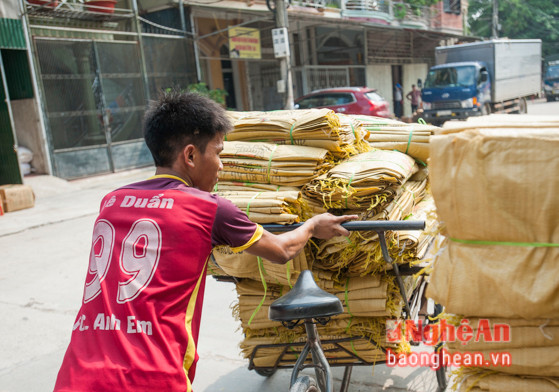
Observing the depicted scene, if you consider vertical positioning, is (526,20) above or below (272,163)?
above

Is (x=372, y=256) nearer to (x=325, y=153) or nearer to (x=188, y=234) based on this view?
(x=325, y=153)

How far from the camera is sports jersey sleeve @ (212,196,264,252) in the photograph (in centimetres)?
186

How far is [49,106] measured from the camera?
12.2 metres

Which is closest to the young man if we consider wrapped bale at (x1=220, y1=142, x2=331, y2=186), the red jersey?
the red jersey

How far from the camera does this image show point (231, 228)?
188 cm

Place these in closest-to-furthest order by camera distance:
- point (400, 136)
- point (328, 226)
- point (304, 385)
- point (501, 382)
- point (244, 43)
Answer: point (501, 382) < point (304, 385) < point (328, 226) < point (400, 136) < point (244, 43)

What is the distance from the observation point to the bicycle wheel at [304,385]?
2.10 m

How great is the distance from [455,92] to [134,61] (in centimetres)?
1036

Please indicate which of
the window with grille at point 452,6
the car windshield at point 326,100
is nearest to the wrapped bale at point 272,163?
the car windshield at point 326,100

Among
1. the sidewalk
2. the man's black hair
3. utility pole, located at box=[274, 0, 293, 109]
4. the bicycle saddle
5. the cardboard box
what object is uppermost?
utility pole, located at box=[274, 0, 293, 109]

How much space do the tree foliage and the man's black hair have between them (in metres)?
40.2

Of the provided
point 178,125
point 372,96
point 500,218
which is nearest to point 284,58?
point 372,96

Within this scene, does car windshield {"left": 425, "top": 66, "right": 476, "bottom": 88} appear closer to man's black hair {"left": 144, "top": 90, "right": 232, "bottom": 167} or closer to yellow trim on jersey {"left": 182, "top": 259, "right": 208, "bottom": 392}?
man's black hair {"left": 144, "top": 90, "right": 232, "bottom": 167}

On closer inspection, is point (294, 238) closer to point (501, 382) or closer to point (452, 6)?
point (501, 382)
